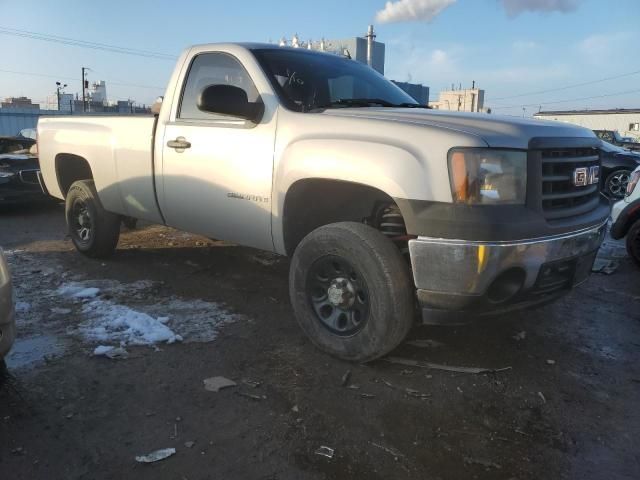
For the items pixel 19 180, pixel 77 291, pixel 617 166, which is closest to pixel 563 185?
pixel 77 291

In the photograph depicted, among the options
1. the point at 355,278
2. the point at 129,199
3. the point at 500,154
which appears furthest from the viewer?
the point at 129,199

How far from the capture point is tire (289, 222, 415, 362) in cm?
300

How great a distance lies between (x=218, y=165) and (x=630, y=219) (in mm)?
4352

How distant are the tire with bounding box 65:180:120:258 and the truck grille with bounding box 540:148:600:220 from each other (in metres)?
4.13

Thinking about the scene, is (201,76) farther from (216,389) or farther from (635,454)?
(635,454)

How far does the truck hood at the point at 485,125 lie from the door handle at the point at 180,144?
126 cm

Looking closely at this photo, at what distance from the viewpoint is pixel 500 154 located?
2764mm

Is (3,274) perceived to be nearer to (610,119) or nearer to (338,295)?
(338,295)

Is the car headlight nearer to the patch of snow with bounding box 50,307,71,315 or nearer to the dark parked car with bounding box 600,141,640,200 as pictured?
the patch of snow with bounding box 50,307,71,315

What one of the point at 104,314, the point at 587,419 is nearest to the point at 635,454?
the point at 587,419

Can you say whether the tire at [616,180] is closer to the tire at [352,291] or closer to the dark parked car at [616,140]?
the tire at [352,291]

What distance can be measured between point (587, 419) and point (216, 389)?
6.51 feet

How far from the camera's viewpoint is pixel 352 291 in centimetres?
326

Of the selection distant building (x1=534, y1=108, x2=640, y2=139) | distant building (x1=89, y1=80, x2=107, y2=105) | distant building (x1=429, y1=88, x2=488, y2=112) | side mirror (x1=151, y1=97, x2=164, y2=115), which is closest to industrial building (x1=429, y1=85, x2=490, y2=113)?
distant building (x1=429, y1=88, x2=488, y2=112)
